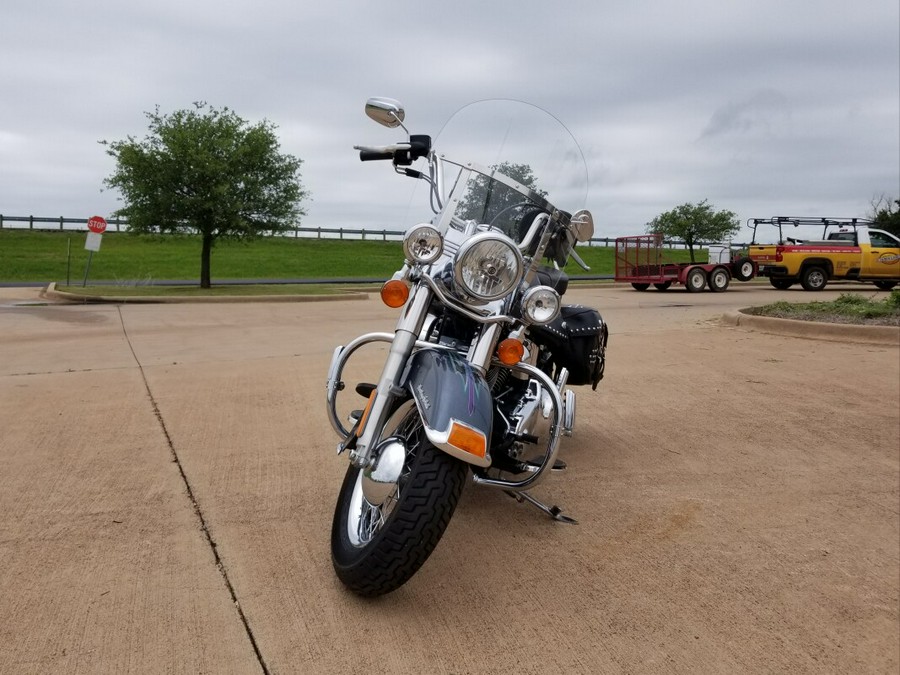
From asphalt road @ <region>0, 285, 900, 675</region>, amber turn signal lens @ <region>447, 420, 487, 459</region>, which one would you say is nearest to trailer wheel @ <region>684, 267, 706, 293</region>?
asphalt road @ <region>0, 285, 900, 675</region>

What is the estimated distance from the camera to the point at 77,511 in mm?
3527

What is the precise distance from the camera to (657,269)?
20.0m

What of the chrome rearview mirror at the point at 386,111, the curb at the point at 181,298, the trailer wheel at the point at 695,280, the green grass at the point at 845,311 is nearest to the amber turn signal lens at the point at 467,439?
the chrome rearview mirror at the point at 386,111

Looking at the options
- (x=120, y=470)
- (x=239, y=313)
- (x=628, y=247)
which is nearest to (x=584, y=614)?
(x=120, y=470)

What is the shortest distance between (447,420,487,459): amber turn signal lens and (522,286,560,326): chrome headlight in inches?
27.1

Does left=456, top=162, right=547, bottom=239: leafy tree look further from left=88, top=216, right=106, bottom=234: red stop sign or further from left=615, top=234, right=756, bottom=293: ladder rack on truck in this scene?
left=88, top=216, right=106, bottom=234: red stop sign

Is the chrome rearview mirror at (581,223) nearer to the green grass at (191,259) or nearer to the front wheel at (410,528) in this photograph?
the front wheel at (410,528)

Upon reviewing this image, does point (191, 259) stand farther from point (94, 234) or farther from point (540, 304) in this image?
point (540, 304)

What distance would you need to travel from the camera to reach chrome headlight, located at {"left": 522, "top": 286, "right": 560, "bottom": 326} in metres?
3.17

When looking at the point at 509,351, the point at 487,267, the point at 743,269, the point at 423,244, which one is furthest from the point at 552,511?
the point at 743,269

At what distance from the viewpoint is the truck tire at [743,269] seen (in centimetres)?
2073

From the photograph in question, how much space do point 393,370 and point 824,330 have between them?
23.5ft

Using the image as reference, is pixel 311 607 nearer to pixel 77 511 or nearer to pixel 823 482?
pixel 77 511

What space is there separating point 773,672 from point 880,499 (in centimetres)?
204
